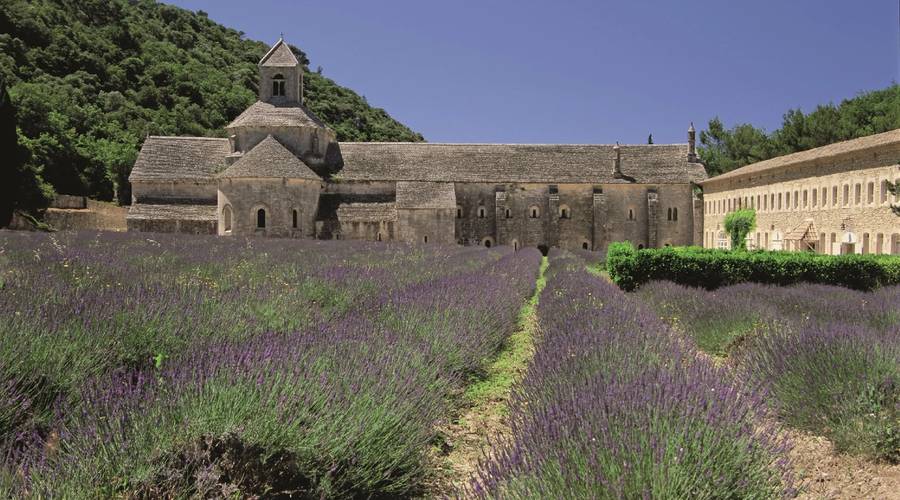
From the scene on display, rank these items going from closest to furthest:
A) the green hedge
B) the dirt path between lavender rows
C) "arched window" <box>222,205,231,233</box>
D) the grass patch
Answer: the dirt path between lavender rows < the grass patch < the green hedge < "arched window" <box>222,205,231,233</box>

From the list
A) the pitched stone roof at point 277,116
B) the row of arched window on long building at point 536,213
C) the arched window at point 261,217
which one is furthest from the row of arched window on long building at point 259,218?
the row of arched window on long building at point 536,213

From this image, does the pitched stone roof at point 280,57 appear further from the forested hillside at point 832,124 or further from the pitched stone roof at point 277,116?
the forested hillside at point 832,124

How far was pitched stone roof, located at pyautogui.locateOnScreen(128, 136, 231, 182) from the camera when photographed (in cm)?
3712

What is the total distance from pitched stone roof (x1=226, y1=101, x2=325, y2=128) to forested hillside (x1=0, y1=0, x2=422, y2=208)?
11154 mm

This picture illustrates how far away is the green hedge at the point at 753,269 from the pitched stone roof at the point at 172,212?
25588mm

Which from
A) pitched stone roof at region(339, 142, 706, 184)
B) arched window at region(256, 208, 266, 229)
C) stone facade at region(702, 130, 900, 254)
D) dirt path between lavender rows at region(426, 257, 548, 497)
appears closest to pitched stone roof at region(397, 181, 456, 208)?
pitched stone roof at region(339, 142, 706, 184)

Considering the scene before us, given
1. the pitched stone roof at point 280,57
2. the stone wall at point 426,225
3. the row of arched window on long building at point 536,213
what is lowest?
the stone wall at point 426,225

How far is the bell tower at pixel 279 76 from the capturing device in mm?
39219

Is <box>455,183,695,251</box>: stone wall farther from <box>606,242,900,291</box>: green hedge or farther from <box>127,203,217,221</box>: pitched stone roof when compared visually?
<box>606,242,900,291</box>: green hedge

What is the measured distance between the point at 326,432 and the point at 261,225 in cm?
3215

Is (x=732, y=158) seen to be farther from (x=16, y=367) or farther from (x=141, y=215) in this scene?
(x=16, y=367)

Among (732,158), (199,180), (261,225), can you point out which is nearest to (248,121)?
(199,180)

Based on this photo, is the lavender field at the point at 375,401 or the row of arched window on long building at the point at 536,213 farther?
the row of arched window on long building at the point at 536,213

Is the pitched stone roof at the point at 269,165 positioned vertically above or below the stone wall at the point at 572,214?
above
